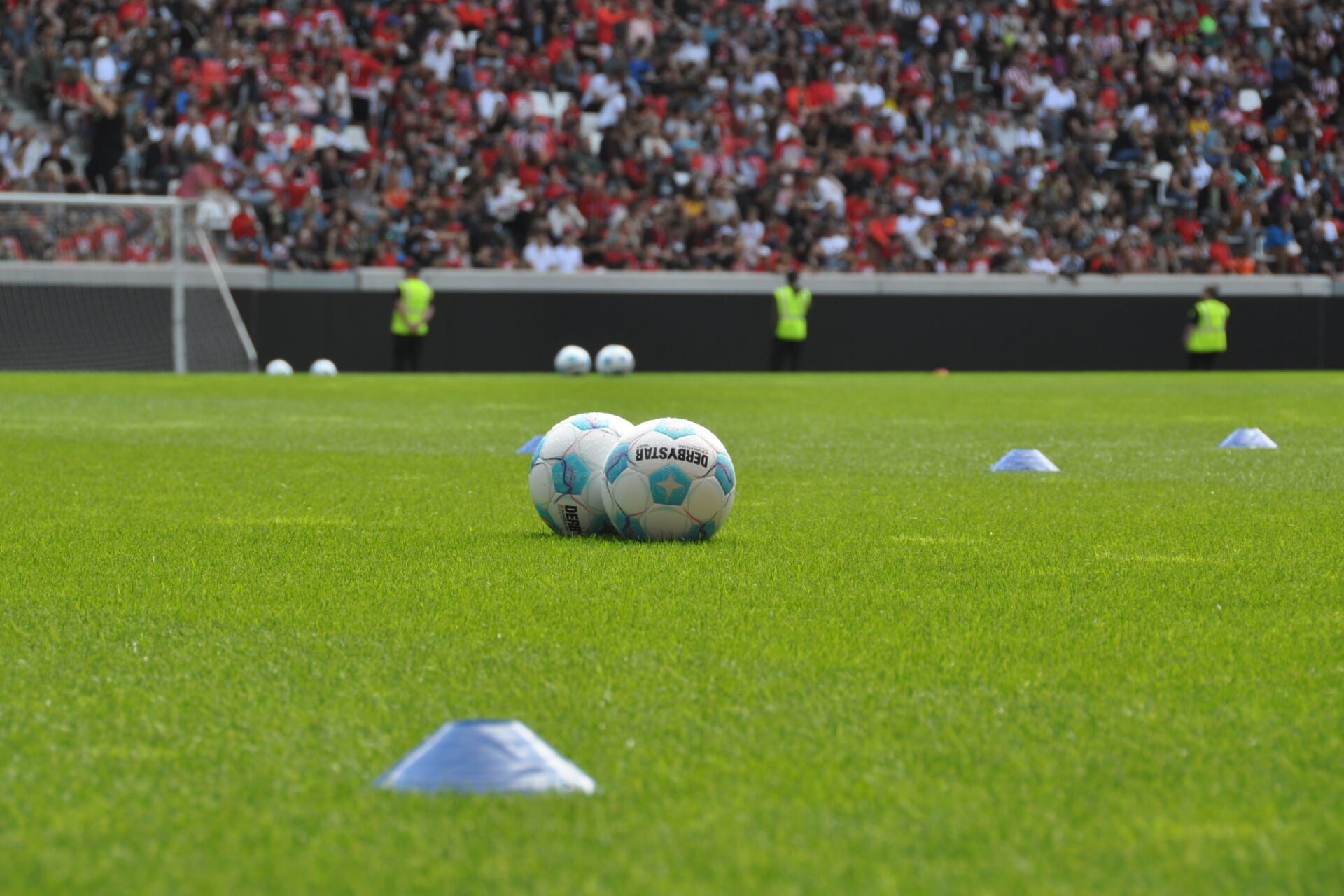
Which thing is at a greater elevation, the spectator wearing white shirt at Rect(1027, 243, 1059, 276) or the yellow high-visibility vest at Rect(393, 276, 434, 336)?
the spectator wearing white shirt at Rect(1027, 243, 1059, 276)

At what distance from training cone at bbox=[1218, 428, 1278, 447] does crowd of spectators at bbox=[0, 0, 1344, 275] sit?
1624cm

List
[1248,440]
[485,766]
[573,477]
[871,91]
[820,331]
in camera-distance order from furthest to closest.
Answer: [871,91] < [820,331] < [1248,440] < [573,477] < [485,766]

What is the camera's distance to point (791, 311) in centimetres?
2714

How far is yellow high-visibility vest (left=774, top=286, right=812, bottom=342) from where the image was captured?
27.0m

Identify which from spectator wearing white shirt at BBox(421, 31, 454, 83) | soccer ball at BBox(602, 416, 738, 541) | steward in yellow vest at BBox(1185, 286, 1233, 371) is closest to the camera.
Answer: soccer ball at BBox(602, 416, 738, 541)

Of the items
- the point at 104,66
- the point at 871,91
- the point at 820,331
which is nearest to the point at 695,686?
the point at 104,66

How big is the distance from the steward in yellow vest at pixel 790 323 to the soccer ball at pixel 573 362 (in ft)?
10.3

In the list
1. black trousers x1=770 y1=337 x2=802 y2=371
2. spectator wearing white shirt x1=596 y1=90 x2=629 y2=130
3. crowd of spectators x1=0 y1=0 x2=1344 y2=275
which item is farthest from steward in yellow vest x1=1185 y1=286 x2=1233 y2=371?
spectator wearing white shirt x1=596 y1=90 x2=629 y2=130

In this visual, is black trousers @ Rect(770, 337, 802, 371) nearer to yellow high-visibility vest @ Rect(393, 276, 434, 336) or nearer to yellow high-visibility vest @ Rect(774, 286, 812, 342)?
yellow high-visibility vest @ Rect(774, 286, 812, 342)

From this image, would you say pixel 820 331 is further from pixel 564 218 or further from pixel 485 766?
pixel 485 766

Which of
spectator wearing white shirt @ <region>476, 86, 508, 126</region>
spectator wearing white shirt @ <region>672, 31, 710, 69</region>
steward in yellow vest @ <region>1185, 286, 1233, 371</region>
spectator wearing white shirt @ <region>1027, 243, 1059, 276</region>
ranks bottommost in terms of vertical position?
steward in yellow vest @ <region>1185, 286, 1233, 371</region>

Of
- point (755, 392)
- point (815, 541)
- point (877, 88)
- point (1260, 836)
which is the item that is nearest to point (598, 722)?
point (1260, 836)

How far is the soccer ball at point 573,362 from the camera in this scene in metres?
26.1

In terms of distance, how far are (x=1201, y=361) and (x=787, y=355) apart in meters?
7.19
